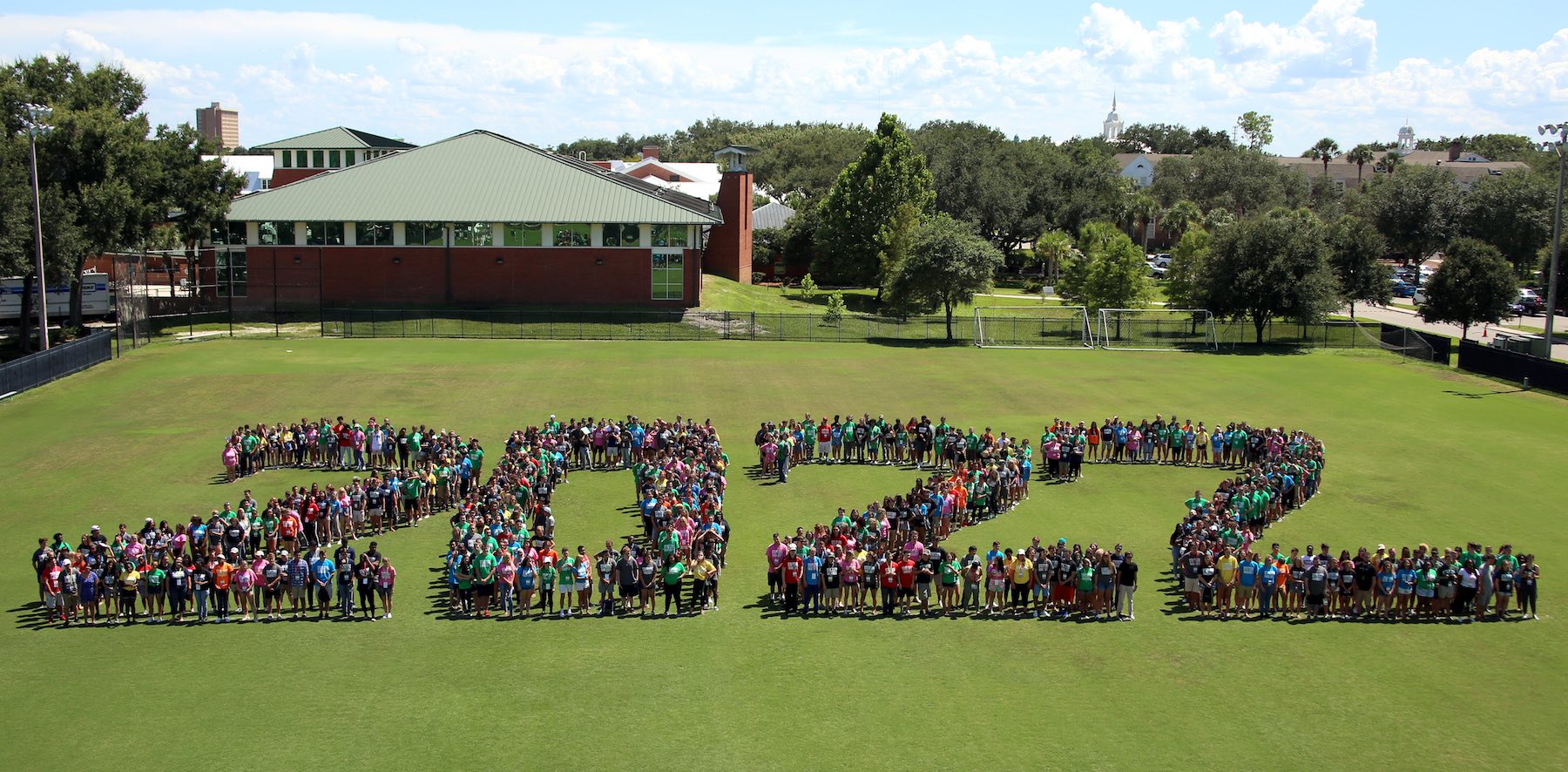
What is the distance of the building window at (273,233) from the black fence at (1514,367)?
5594 cm

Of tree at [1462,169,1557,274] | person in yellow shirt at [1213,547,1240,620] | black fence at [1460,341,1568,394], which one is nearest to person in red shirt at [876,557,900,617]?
person in yellow shirt at [1213,547,1240,620]

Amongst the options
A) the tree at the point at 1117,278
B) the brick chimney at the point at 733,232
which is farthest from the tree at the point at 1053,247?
the brick chimney at the point at 733,232

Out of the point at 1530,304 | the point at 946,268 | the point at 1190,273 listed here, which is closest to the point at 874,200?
the point at 946,268

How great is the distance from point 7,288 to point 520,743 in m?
51.3

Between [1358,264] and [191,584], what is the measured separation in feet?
200

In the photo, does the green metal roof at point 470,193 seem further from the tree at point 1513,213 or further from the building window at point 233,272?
the tree at point 1513,213

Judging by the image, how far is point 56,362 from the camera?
130 ft

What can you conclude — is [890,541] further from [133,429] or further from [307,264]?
[307,264]

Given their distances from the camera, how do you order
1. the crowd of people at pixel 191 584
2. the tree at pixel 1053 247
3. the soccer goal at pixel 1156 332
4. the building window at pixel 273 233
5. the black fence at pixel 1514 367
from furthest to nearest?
the tree at pixel 1053 247 < the building window at pixel 273 233 < the soccer goal at pixel 1156 332 < the black fence at pixel 1514 367 < the crowd of people at pixel 191 584

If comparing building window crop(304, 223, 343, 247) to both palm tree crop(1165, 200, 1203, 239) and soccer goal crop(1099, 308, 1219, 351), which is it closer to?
soccer goal crop(1099, 308, 1219, 351)

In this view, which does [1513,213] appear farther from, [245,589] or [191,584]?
[191,584]

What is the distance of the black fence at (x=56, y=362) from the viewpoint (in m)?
36.5

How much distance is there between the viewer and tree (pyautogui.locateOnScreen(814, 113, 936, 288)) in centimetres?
7588

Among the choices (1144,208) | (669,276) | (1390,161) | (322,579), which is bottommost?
(322,579)
